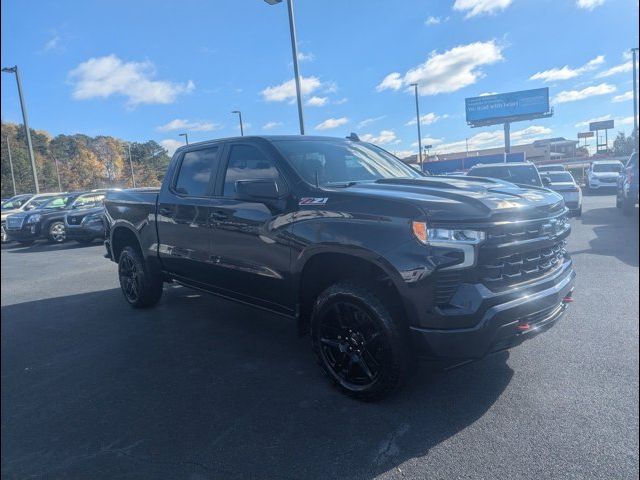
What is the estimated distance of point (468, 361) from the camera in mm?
2865

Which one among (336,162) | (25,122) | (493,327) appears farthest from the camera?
(336,162)

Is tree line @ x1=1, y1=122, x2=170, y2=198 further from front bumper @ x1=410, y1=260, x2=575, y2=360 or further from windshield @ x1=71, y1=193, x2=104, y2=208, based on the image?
windshield @ x1=71, y1=193, x2=104, y2=208

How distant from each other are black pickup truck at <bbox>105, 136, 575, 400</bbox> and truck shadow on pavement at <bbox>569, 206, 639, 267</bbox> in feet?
11.4

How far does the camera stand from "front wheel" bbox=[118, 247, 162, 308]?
5.50m

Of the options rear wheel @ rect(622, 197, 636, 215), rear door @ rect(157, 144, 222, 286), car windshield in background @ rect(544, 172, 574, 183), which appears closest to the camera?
rear door @ rect(157, 144, 222, 286)

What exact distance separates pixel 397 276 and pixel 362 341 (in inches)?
24.1

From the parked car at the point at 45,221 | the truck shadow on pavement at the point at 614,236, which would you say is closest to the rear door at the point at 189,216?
the truck shadow on pavement at the point at 614,236

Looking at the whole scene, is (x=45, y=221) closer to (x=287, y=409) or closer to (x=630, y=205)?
(x=287, y=409)

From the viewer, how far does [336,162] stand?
4133mm

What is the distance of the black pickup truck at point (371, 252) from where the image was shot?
2.73m

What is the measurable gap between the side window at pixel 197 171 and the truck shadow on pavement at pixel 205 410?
1.50 metres

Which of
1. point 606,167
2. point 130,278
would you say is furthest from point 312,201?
point 606,167

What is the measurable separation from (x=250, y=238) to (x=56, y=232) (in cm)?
1259

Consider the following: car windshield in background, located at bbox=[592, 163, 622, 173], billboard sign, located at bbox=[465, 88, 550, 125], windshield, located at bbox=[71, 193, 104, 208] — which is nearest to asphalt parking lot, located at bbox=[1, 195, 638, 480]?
windshield, located at bbox=[71, 193, 104, 208]
